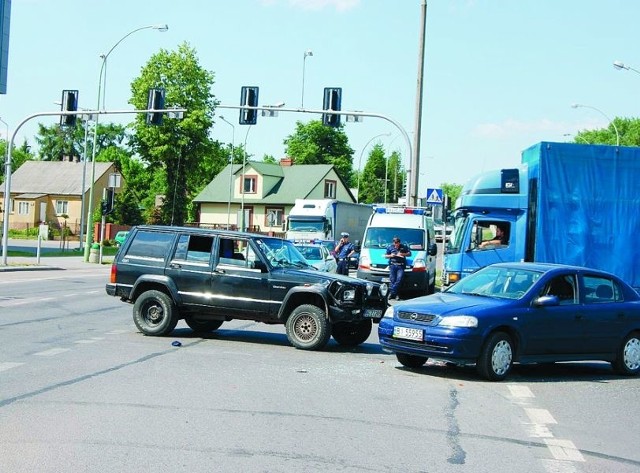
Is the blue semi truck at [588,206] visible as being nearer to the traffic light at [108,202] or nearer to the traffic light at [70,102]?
the traffic light at [70,102]

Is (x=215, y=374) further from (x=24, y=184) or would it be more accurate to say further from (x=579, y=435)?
(x=24, y=184)

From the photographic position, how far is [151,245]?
1461cm

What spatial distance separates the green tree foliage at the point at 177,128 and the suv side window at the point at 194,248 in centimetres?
5892

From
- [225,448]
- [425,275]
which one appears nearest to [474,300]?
[225,448]

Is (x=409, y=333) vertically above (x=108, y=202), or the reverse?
(x=108, y=202)

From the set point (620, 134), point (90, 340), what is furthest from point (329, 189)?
point (90, 340)

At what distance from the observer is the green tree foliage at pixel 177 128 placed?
7256 cm

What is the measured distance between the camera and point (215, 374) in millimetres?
10656

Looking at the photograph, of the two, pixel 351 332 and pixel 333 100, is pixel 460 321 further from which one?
pixel 333 100

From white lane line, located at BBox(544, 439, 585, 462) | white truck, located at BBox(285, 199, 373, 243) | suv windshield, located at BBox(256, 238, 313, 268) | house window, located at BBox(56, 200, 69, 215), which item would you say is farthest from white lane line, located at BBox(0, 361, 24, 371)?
house window, located at BBox(56, 200, 69, 215)

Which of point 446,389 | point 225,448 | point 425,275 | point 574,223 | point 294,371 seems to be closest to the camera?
point 225,448

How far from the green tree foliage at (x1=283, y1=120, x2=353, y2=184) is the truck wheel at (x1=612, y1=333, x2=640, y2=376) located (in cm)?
9643

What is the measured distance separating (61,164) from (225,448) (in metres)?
103

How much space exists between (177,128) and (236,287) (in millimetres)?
60394
